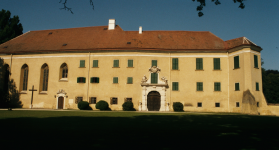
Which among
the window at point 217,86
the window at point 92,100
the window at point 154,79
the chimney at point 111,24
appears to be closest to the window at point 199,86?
the window at point 217,86

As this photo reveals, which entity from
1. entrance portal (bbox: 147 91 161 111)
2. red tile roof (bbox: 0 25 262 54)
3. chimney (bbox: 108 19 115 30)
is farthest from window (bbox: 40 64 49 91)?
entrance portal (bbox: 147 91 161 111)

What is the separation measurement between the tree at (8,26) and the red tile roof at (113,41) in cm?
677

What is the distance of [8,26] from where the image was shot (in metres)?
47.2

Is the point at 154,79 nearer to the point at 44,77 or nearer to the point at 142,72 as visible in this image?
the point at 142,72

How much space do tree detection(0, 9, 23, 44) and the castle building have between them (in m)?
11.3

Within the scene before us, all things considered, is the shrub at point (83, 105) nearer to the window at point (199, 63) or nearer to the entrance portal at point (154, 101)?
the entrance portal at point (154, 101)

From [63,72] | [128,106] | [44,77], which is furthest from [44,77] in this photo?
[128,106]

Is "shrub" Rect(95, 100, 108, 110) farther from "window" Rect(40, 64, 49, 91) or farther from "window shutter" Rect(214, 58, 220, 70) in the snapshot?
"window shutter" Rect(214, 58, 220, 70)

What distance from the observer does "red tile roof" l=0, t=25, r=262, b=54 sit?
118 ft

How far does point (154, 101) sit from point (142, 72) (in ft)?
16.0

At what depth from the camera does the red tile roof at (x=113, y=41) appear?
36031mm

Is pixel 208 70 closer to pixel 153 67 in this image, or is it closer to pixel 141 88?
pixel 153 67
